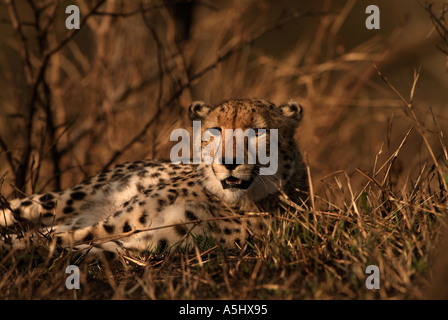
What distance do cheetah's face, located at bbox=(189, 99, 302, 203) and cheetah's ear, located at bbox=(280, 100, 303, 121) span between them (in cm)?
5

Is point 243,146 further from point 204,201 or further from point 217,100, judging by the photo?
point 217,100

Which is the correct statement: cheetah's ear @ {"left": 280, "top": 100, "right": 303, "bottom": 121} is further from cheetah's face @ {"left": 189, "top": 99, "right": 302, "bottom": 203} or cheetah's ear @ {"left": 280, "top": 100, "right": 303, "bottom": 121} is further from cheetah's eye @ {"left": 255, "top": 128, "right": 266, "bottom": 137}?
cheetah's eye @ {"left": 255, "top": 128, "right": 266, "bottom": 137}

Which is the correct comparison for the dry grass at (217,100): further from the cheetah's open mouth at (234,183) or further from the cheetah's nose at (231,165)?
the cheetah's nose at (231,165)

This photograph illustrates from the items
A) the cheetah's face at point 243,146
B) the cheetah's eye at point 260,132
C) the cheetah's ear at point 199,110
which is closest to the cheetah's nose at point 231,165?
the cheetah's face at point 243,146

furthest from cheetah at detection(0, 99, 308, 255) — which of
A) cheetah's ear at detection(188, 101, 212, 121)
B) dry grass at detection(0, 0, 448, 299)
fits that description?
dry grass at detection(0, 0, 448, 299)

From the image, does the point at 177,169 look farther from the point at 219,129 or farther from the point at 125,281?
the point at 125,281

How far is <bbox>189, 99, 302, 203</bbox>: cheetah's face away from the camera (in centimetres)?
313

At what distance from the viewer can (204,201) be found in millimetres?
3363

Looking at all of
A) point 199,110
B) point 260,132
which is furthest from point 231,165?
point 199,110

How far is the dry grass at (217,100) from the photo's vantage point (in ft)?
7.88

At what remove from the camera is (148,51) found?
6219mm

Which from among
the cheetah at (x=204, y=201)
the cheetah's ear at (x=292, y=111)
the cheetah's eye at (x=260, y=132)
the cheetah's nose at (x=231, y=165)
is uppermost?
the cheetah's ear at (x=292, y=111)

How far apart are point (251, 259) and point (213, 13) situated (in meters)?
4.50
